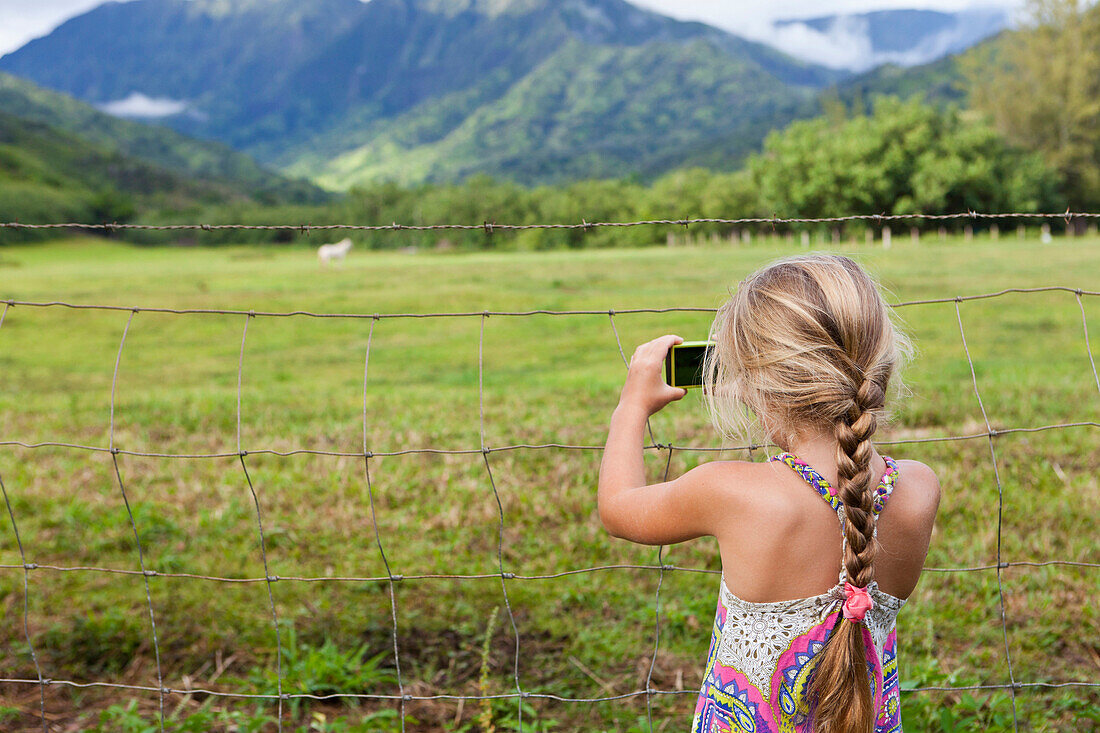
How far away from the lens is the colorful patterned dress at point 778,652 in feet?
4.67

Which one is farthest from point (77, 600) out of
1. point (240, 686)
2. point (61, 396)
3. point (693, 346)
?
point (61, 396)

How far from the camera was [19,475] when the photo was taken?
522 centimetres

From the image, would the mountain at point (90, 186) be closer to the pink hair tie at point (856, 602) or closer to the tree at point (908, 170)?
the tree at point (908, 170)

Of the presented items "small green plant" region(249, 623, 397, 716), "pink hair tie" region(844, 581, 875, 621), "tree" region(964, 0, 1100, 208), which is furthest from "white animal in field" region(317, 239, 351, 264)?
"tree" region(964, 0, 1100, 208)

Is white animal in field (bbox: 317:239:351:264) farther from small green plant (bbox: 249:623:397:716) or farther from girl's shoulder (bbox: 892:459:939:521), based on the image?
girl's shoulder (bbox: 892:459:939:521)

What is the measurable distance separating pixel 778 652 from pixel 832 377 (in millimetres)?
532

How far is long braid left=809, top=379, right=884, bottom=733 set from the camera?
1306 mm

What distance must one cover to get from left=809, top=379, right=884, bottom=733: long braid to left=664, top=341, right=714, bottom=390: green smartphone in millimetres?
375

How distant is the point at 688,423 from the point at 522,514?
2242 mm

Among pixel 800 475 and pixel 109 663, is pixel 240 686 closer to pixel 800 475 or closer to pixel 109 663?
pixel 109 663

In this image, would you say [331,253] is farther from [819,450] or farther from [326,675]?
[819,450]

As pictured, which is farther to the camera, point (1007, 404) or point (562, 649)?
point (1007, 404)

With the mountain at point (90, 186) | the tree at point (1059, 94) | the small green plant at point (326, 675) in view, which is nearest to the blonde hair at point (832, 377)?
the small green plant at point (326, 675)

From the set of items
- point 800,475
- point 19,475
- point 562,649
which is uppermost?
point 800,475
